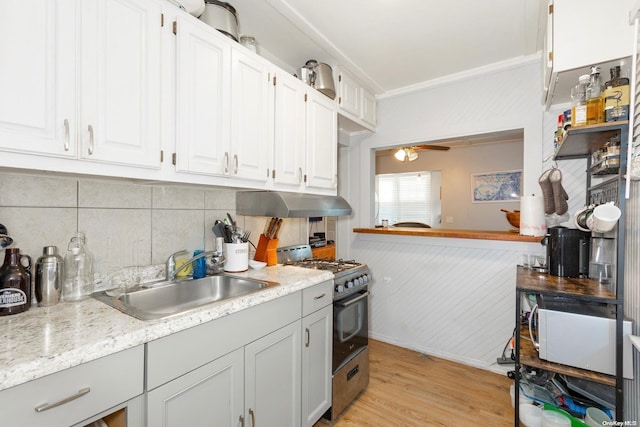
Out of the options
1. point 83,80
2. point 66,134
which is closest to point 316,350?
point 66,134

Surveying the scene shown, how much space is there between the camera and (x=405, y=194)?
613 centimetres

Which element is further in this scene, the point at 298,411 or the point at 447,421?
the point at 447,421

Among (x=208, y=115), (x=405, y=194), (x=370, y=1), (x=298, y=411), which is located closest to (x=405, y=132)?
(x=370, y=1)

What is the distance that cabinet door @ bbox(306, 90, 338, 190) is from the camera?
2.24m

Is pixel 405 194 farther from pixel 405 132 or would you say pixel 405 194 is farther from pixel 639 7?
pixel 639 7

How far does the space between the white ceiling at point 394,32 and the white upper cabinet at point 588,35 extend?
32 cm

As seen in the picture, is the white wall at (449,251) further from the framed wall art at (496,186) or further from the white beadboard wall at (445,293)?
the framed wall art at (496,186)

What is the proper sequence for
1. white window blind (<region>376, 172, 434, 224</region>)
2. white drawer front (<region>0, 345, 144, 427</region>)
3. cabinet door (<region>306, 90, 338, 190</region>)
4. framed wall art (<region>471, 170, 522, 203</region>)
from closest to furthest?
white drawer front (<region>0, 345, 144, 427</region>) → cabinet door (<region>306, 90, 338, 190</region>) → framed wall art (<region>471, 170, 522, 203</region>) → white window blind (<region>376, 172, 434, 224</region>)

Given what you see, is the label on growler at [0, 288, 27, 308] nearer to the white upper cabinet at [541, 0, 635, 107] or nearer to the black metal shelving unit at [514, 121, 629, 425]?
the black metal shelving unit at [514, 121, 629, 425]

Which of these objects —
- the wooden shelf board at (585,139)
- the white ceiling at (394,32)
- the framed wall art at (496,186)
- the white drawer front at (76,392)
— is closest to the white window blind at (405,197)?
the framed wall art at (496,186)

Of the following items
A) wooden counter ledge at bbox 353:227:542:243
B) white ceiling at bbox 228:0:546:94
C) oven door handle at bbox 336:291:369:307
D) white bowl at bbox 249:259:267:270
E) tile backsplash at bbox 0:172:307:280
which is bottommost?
oven door handle at bbox 336:291:369:307

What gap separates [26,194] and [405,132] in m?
2.81

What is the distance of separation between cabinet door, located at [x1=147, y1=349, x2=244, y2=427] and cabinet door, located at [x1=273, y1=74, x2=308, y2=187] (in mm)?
1132

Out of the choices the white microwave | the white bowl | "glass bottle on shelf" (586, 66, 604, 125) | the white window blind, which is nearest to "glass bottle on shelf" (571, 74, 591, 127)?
"glass bottle on shelf" (586, 66, 604, 125)
